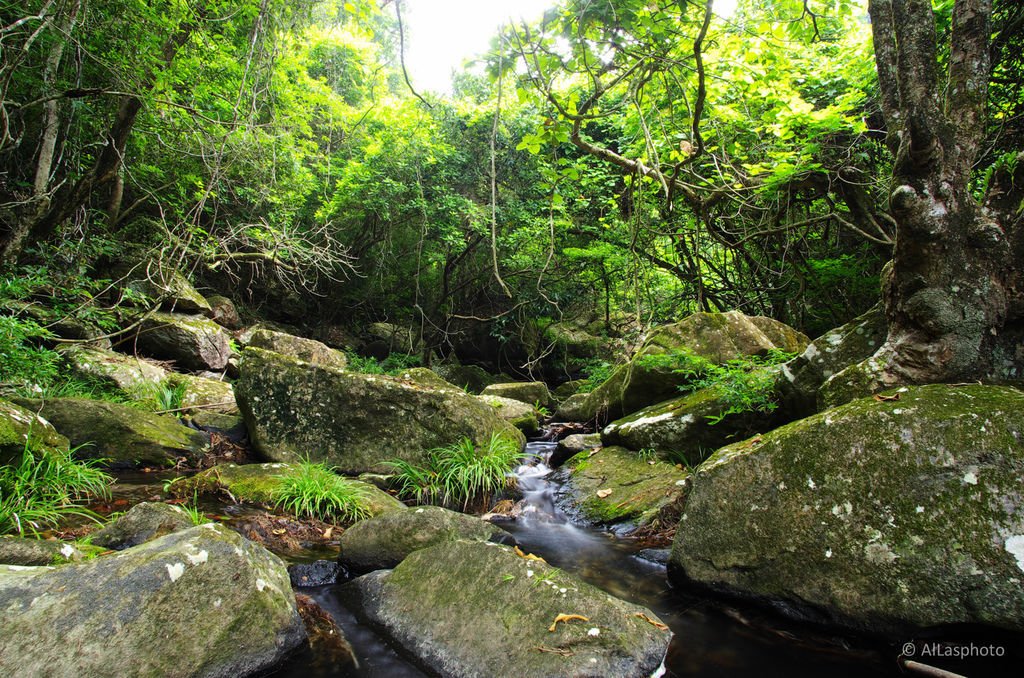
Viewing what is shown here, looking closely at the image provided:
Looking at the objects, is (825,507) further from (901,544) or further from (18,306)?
(18,306)

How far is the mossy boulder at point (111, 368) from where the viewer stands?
22.8 ft

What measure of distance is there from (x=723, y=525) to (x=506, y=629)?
5.14ft

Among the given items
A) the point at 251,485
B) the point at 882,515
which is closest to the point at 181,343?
the point at 251,485

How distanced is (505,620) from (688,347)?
5006mm

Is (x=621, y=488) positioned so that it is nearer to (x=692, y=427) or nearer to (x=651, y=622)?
(x=692, y=427)

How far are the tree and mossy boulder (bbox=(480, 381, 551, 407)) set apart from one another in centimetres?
814

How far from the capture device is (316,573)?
3.51 meters

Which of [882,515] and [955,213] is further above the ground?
[955,213]

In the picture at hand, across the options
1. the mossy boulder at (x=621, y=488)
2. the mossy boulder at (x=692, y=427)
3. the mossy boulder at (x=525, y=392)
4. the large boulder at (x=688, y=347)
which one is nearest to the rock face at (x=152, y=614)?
the mossy boulder at (x=621, y=488)

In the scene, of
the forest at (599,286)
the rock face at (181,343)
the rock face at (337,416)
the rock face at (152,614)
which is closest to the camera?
the rock face at (152,614)

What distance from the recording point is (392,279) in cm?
1438

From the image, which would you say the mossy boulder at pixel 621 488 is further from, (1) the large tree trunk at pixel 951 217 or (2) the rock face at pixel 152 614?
(2) the rock face at pixel 152 614

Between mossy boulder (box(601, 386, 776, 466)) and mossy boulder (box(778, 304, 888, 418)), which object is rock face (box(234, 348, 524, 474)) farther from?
mossy boulder (box(778, 304, 888, 418))

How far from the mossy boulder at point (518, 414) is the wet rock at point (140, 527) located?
505cm
